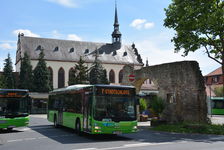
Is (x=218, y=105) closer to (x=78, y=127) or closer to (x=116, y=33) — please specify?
(x=78, y=127)

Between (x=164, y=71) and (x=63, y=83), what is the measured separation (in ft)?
180

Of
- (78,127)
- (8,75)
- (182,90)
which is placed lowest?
(78,127)

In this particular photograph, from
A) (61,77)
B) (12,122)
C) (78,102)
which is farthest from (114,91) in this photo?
(61,77)

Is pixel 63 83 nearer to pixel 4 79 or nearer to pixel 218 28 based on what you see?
pixel 4 79

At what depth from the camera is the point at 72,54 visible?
7812 centimetres

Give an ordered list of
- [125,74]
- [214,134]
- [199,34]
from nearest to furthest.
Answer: [214,134] < [199,34] < [125,74]

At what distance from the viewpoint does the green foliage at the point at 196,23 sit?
1908 centimetres

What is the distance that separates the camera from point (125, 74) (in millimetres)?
26984

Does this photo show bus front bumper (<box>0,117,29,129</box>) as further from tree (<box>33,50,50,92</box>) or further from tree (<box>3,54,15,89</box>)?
tree (<box>3,54,15,89</box>)

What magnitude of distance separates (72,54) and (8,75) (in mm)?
18240

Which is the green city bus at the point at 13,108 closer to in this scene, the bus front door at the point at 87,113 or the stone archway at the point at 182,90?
the bus front door at the point at 87,113

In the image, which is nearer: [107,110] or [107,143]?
[107,143]

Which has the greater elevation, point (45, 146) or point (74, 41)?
point (74, 41)

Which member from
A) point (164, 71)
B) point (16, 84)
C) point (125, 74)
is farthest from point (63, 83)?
point (164, 71)
